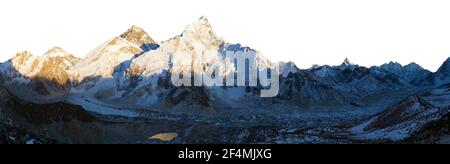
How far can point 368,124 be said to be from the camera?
10300 centimetres

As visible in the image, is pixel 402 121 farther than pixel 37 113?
No

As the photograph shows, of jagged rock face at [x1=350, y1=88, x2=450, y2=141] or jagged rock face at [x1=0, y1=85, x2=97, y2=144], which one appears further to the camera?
jagged rock face at [x1=0, y1=85, x2=97, y2=144]

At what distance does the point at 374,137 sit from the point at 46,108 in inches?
2060

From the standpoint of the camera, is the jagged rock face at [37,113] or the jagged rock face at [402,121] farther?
the jagged rock face at [37,113]

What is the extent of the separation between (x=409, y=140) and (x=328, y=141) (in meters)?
10.2

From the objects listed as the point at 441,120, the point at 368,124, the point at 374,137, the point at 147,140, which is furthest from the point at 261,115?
the point at 441,120
